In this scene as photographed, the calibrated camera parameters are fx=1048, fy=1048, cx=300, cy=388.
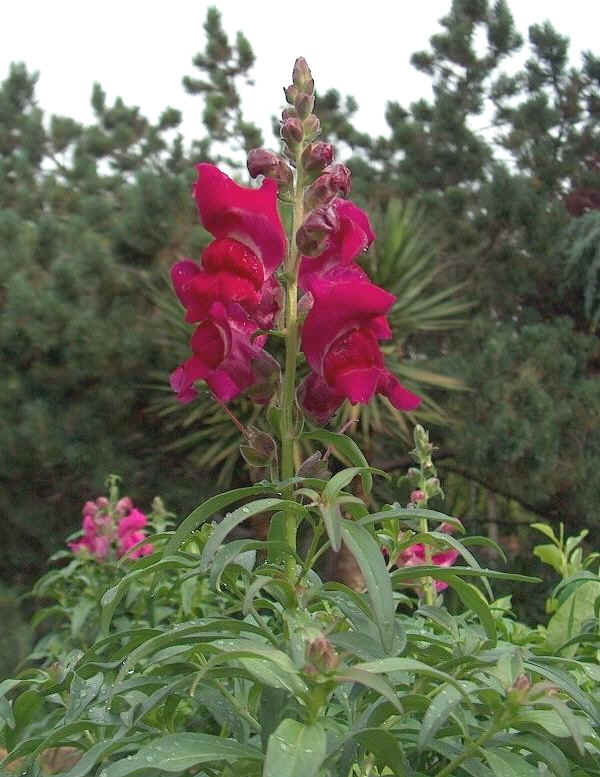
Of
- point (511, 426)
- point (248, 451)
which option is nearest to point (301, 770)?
point (248, 451)

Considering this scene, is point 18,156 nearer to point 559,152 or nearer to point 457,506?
point 559,152

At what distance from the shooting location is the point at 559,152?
26.5ft

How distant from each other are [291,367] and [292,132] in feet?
0.86

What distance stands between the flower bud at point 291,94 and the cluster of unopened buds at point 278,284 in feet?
0.12

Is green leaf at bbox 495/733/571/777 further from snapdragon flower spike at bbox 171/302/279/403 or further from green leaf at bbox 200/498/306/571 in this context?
snapdragon flower spike at bbox 171/302/279/403

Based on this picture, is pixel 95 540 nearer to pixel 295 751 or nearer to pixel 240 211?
pixel 240 211

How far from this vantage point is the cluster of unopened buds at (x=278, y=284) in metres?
1.07

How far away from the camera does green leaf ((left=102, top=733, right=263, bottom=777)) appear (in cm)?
79

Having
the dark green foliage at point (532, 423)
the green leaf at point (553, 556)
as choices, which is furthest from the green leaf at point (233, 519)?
the dark green foliage at point (532, 423)

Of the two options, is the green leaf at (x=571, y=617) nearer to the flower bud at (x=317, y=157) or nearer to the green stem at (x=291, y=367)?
the green stem at (x=291, y=367)

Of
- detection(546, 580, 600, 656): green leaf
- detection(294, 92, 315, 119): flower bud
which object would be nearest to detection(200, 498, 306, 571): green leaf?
detection(294, 92, 315, 119): flower bud

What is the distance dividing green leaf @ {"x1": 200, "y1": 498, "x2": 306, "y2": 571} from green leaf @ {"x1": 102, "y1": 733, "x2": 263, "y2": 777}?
0.14 m

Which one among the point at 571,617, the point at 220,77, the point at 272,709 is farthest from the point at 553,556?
the point at 220,77

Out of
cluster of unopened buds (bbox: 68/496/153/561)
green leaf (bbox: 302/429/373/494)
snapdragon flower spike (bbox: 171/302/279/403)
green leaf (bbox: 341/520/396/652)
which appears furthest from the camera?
cluster of unopened buds (bbox: 68/496/153/561)
